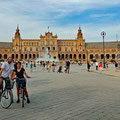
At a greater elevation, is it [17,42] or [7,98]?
[17,42]

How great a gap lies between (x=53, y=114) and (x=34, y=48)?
111092 mm

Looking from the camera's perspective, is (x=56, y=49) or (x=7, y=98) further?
(x=56, y=49)

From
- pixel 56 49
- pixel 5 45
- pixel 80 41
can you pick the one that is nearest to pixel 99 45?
pixel 80 41

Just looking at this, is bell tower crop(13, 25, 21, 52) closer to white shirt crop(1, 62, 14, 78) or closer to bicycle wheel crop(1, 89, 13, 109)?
white shirt crop(1, 62, 14, 78)

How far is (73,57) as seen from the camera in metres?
111

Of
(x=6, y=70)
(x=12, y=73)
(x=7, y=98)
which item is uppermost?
(x=6, y=70)

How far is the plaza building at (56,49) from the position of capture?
109250 millimetres

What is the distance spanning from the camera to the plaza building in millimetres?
109250

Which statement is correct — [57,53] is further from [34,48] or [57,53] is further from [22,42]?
[22,42]

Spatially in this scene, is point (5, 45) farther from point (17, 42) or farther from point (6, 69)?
point (6, 69)

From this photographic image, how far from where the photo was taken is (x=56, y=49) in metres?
111

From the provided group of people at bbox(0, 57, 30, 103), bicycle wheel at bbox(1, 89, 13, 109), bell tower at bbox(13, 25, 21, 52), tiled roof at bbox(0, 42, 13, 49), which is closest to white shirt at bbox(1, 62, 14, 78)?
group of people at bbox(0, 57, 30, 103)

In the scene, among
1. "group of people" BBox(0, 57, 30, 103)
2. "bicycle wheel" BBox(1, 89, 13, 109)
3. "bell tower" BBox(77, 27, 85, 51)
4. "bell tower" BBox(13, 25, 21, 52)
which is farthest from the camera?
"bell tower" BBox(77, 27, 85, 51)

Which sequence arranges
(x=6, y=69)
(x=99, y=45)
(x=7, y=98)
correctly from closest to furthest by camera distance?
1. (x=7, y=98)
2. (x=6, y=69)
3. (x=99, y=45)
